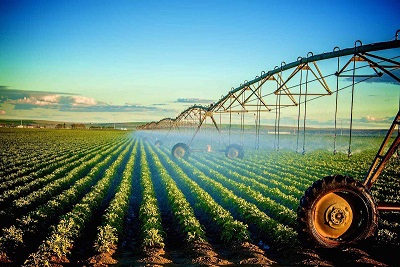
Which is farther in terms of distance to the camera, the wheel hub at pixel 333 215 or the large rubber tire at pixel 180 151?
the large rubber tire at pixel 180 151

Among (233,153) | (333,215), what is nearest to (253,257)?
(333,215)

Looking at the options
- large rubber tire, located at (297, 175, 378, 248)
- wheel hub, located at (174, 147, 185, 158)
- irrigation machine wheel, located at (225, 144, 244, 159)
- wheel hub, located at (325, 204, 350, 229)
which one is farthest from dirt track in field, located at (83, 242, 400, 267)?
irrigation machine wheel, located at (225, 144, 244, 159)

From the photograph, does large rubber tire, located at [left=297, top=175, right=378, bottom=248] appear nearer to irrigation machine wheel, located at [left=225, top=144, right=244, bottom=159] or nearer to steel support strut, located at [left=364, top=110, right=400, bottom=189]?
steel support strut, located at [left=364, top=110, right=400, bottom=189]

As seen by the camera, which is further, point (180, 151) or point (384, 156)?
point (180, 151)

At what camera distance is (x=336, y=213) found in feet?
22.4

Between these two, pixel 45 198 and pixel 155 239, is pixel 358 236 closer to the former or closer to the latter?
pixel 155 239

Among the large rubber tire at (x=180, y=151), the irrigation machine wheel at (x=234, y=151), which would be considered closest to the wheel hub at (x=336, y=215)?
the large rubber tire at (x=180, y=151)

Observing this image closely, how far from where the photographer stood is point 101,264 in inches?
283

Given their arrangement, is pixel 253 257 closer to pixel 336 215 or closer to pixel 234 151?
pixel 336 215

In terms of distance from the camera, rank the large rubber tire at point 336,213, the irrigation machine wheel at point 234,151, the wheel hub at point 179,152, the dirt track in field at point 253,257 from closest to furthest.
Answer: the large rubber tire at point 336,213, the dirt track in field at point 253,257, the wheel hub at point 179,152, the irrigation machine wheel at point 234,151

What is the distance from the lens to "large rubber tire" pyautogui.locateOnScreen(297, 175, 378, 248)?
261 inches

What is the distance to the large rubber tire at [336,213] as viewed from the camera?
6625 millimetres

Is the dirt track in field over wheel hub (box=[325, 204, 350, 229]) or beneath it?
beneath

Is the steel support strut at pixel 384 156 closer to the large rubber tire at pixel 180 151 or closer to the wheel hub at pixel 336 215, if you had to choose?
the wheel hub at pixel 336 215
